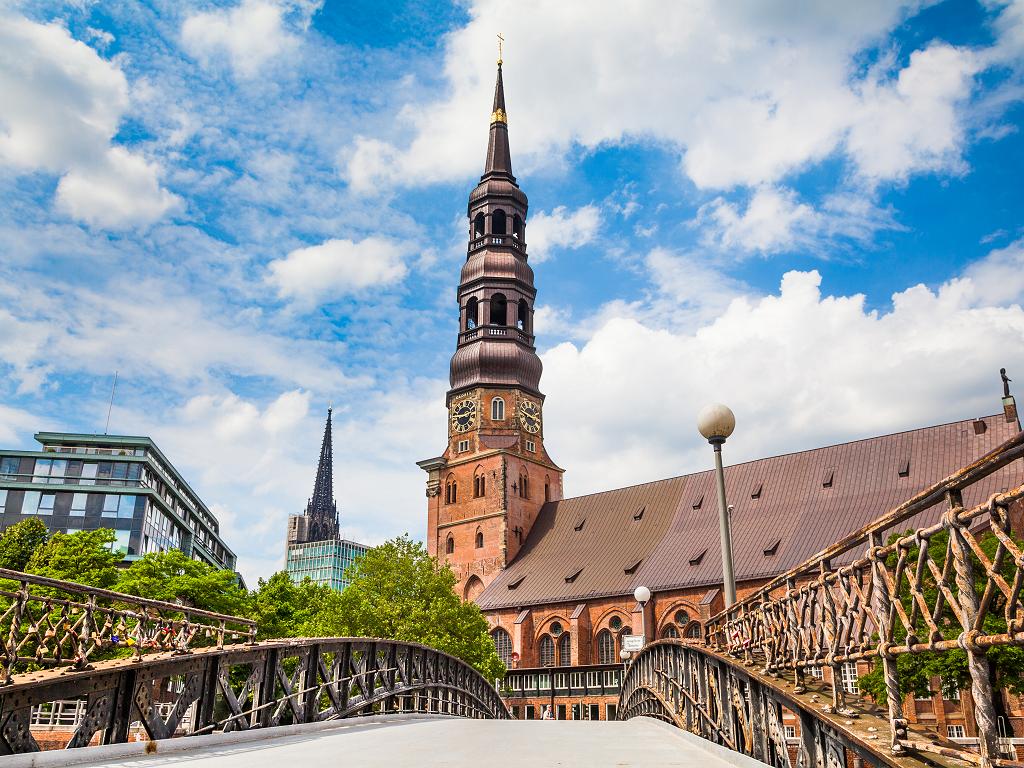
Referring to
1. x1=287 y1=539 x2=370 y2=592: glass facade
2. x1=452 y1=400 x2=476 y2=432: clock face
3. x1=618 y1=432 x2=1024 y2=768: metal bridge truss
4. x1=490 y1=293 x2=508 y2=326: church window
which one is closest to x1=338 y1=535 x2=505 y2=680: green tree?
x1=452 y1=400 x2=476 y2=432: clock face

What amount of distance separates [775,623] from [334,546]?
170 metres

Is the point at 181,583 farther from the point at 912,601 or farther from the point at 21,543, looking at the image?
the point at 912,601

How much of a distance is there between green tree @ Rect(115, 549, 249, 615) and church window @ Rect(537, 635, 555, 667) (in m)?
16.7

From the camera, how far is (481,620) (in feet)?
126

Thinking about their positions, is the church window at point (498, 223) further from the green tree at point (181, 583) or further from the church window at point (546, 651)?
the green tree at point (181, 583)

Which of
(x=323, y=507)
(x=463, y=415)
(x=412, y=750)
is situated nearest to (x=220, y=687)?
(x=412, y=750)

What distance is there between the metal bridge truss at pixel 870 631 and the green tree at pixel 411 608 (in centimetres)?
2596

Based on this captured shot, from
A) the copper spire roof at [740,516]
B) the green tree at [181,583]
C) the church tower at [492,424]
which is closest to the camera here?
the green tree at [181,583]

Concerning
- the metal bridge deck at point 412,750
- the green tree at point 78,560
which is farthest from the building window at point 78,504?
the metal bridge deck at point 412,750

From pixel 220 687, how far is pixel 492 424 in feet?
153

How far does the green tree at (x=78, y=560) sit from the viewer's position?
120 feet

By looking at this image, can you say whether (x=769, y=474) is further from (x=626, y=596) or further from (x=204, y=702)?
(x=204, y=702)

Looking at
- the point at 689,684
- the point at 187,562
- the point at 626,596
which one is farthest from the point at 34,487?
the point at 689,684

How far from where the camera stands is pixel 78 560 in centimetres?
3719
